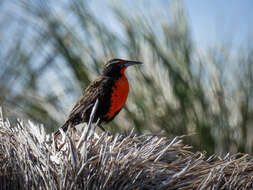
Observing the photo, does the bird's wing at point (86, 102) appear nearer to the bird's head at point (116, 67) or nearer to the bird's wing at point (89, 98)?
the bird's wing at point (89, 98)

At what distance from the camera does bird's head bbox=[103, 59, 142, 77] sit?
7.50 feet

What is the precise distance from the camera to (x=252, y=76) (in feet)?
8.11

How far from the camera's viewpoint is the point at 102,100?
215 cm

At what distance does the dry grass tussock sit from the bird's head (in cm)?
125

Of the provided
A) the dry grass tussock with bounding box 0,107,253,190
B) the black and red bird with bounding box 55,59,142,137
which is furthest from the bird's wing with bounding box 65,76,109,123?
the dry grass tussock with bounding box 0,107,253,190

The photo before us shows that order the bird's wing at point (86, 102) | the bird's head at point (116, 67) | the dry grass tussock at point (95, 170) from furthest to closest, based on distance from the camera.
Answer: the bird's head at point (116, 67) → the bird's wing at point (86, 102) → the dry grass tussock at point (95, 170)

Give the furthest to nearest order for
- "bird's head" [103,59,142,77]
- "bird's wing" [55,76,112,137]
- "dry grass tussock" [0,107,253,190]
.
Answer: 1. "bird's head" [103,59,142,77]
2. "bird's wing" [55,76,112,137]
3. "dry grass tussock" [0,107,253,190]

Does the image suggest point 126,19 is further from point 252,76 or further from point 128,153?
point 128,153

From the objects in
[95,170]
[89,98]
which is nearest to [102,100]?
[89,98]

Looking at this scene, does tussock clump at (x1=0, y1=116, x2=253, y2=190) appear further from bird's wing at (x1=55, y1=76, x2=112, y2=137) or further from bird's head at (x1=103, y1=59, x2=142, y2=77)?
bird's head at (x1=103, y1=59, x2=142, y2=77)

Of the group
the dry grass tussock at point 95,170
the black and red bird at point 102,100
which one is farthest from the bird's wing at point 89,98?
the dry grass tussock at point 95,170

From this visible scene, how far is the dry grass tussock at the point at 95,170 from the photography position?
89 cm

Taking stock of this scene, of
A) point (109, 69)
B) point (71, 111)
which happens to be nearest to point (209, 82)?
point (109, 69)

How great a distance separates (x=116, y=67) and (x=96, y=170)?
147 centimetres
